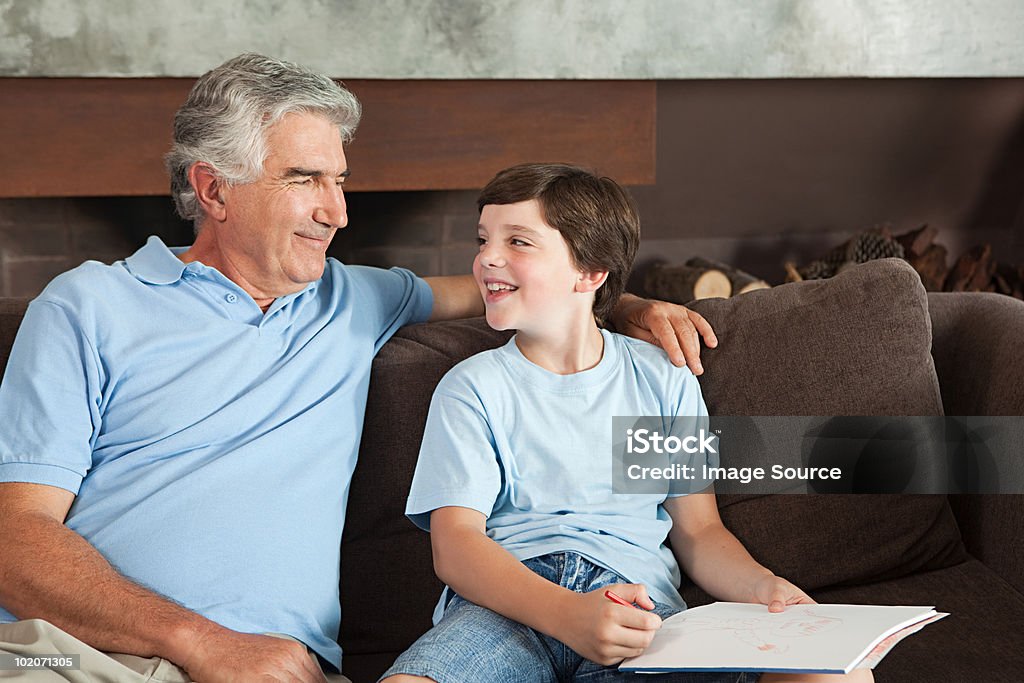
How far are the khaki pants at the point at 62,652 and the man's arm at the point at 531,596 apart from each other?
1.21ft

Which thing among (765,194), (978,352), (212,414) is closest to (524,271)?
(212,414)

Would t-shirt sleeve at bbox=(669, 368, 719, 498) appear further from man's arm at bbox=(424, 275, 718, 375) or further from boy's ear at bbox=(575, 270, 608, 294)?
boy's ear at bbox=(575, 270, 608, 294)

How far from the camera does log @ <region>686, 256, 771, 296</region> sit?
10.4ft

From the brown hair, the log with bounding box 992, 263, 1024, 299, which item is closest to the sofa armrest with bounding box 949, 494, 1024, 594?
the brown hair

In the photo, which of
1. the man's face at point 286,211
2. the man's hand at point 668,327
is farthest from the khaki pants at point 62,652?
the man's hand at point 668,327

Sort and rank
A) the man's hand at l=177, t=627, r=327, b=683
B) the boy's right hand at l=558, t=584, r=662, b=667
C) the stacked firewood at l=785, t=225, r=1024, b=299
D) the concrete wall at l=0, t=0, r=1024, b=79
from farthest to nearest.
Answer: the stacked firewood at l=785, t=225, r=1024, b=299, the concrete wall at l=0, t=0, r=1024, b=79, the man's hand at l=177, t=627, r=327, b=683, the boy's right hand at l=558, t=584, r=662, b=667

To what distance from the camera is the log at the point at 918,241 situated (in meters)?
3.37

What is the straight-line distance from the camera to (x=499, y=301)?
4.85 ft

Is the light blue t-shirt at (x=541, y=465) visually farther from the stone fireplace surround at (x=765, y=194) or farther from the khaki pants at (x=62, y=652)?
the stone fireplace surround at (x=765, y=194)

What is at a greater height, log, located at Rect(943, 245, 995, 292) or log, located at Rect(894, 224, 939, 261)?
log, located at Rect(894, 224, 939, 261)

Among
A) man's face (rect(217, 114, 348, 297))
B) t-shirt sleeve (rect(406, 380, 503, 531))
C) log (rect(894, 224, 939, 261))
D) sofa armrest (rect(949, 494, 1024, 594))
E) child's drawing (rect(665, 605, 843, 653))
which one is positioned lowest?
child's drawing (rect(665, 605, 843, 653))

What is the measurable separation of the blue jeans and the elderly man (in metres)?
0.18

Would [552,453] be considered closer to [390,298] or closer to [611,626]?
[611,626]

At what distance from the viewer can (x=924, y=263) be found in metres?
3.36
